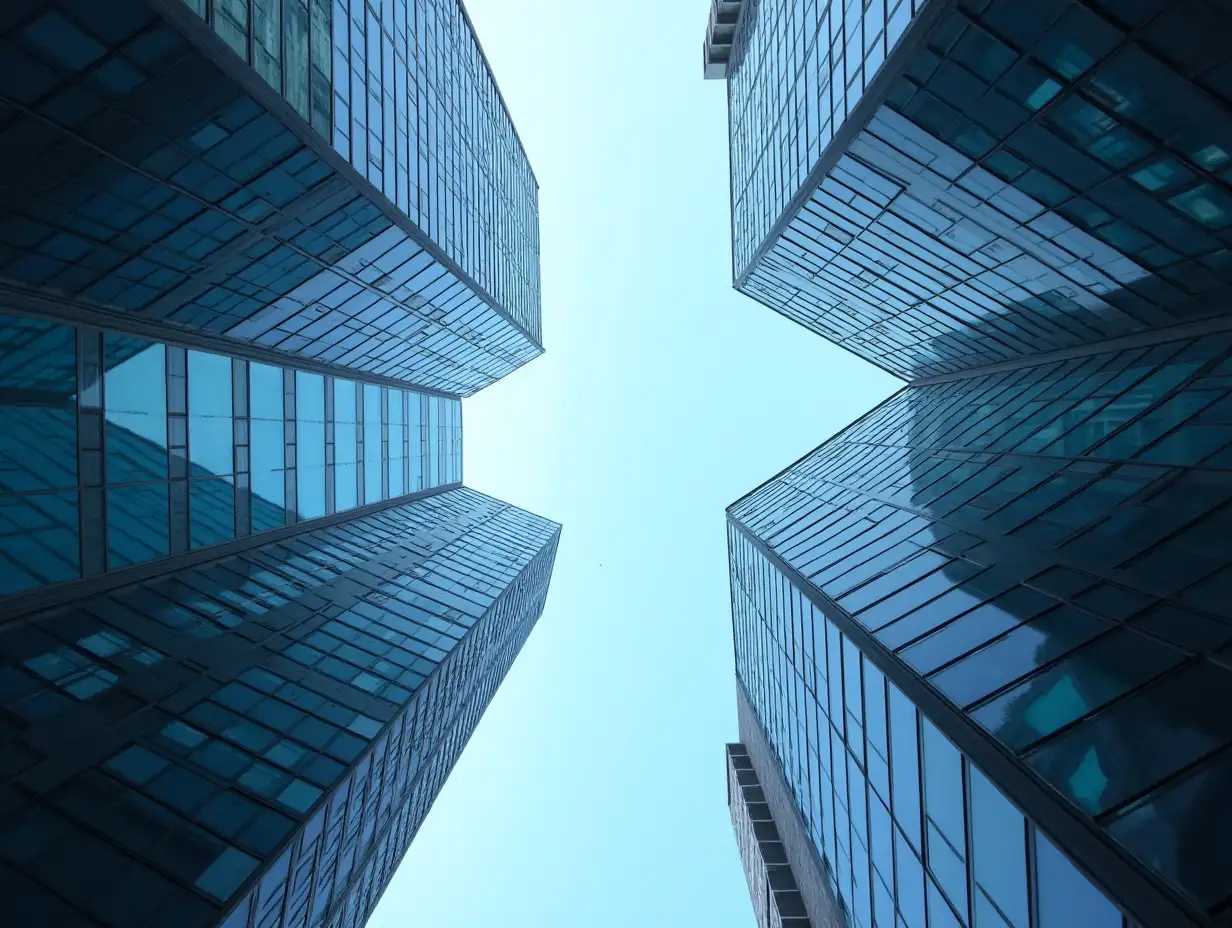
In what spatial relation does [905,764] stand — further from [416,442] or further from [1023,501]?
[416,442]

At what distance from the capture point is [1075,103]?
16.9 meters

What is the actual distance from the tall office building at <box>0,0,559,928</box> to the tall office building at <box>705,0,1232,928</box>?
13.5 metres

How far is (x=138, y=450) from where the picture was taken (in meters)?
21.7

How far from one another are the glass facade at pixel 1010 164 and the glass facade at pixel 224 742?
23.8 metres

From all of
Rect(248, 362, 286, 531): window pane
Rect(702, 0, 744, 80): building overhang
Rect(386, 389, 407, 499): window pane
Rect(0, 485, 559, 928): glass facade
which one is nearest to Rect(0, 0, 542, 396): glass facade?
Rect(248, 362, 286, 531): window pane

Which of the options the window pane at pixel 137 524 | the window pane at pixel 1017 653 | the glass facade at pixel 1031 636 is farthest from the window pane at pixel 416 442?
the window pane at pixel 1017 653

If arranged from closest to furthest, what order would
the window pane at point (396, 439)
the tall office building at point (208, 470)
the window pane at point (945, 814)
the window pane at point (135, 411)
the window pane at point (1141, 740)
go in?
the window pane at point (1141, 740)
the window pane at point (945, 814)
the tall office building at point (208, 470)
the window pane at point (135, 411)
the window pane at point (396, 439)

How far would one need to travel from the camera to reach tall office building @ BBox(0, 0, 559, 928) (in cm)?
1390

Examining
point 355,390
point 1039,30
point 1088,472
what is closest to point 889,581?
point 1088,472

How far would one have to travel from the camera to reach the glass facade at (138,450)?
1766 cm

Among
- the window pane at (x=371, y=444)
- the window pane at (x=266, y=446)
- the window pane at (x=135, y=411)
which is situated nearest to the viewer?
the window pane at (x=135, y=411)

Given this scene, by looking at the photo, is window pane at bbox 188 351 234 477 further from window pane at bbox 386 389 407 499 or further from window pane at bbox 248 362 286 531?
window pane at bbox 386 389 407 499

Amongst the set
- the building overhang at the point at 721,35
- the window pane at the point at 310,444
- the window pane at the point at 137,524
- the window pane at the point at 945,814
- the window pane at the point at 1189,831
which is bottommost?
the window pane at the point at 945,814

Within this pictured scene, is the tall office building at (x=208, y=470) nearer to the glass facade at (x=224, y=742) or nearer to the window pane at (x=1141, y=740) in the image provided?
the glass facade at (x=224, y=742)
